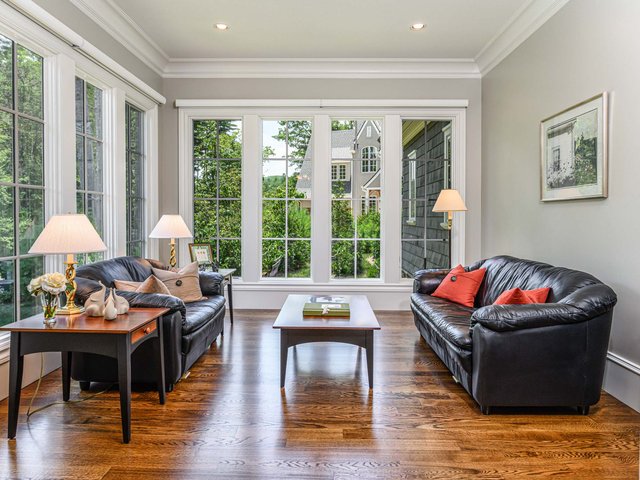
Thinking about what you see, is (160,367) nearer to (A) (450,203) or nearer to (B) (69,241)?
(B) (69,241)

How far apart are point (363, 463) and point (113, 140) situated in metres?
3.61

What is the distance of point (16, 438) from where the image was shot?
7.04 feet

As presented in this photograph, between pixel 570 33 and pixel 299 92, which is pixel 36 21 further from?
pixel 570 33

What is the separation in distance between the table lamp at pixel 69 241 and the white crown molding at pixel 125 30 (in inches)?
82.8

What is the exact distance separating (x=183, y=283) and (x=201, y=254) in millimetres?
1108

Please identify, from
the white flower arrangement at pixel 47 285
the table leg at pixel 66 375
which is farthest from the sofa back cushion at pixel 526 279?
the table leg at pixel 66 375

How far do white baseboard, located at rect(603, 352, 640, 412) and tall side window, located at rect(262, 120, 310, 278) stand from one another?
3274 mm

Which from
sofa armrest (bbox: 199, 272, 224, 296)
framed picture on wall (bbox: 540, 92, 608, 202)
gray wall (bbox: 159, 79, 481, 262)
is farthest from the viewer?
gray wall (bbox: 159, 79, 481, 262)

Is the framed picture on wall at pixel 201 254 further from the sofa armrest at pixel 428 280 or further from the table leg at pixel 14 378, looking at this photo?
the table leg at pixel 14 378

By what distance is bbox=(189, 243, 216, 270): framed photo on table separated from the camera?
4.50 meters

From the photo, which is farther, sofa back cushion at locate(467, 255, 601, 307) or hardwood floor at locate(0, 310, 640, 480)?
sofa back cushion at locate(467, 255, 601, 307)

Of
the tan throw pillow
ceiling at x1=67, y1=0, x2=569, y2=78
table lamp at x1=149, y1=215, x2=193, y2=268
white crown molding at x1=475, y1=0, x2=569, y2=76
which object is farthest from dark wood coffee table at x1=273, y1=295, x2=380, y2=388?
white crown molding at x1=475, y1=0, x2=569, y2=76

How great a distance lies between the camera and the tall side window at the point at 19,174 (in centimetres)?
274

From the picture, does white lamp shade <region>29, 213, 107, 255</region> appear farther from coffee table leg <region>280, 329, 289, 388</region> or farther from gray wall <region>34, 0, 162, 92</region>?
gray wall <region>34, 0, 162, 92</region>
